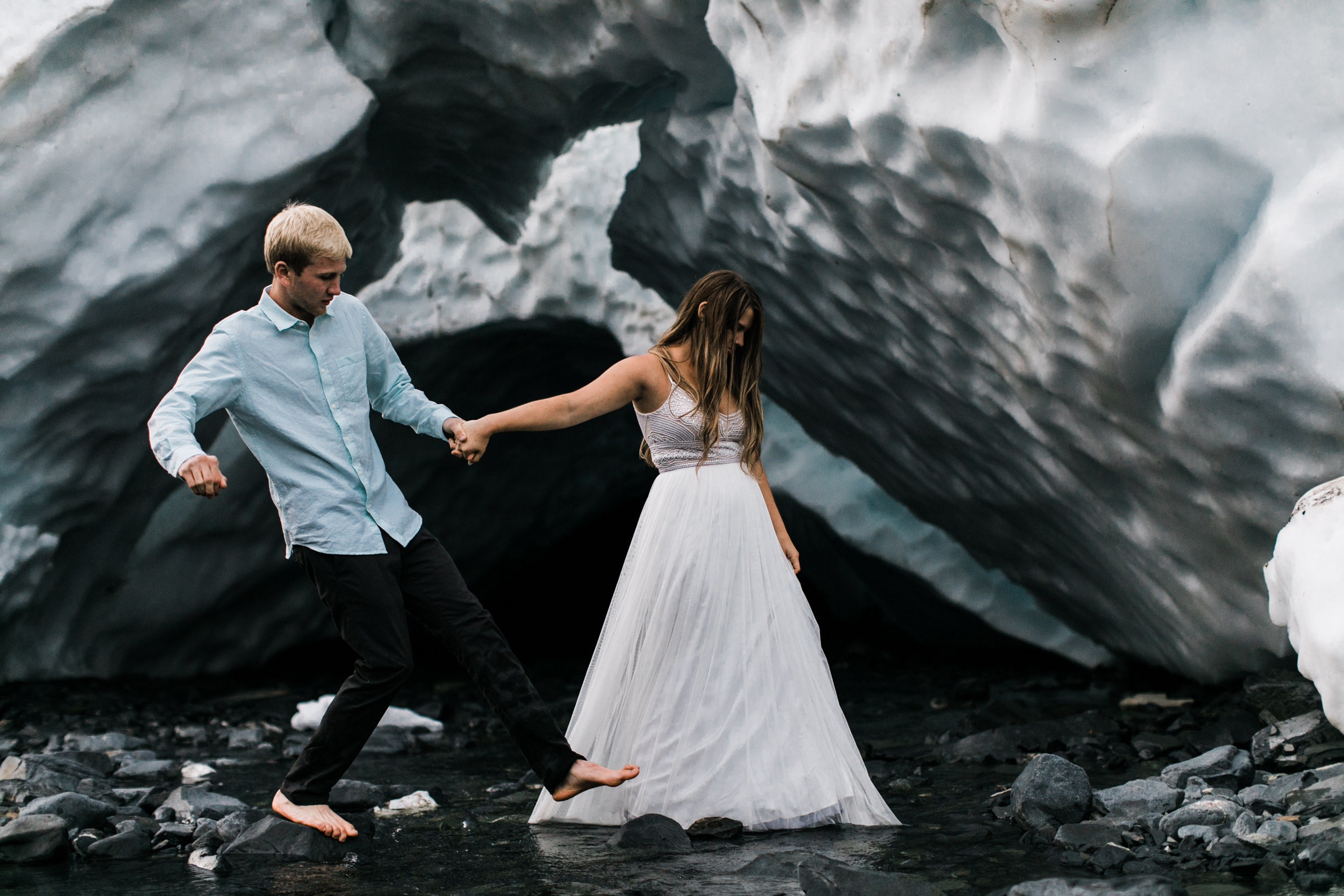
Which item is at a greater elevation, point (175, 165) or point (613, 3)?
point (613, 3)

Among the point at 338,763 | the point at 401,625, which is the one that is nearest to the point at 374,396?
the point at 401,625

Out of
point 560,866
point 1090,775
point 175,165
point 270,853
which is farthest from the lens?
point 175,165

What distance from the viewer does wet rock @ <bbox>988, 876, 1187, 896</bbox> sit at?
6.85 feet

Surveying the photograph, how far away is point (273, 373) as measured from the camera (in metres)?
2.91

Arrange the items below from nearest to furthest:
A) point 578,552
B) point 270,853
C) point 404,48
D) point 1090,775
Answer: point 270,853 < point 1090,775 < point 404,48 < point 578,552

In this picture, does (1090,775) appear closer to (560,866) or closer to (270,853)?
(560,866)

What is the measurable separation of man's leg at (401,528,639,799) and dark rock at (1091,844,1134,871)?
1107 mm

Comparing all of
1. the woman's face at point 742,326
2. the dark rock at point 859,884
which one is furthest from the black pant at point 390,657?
the woman's face at point 742,326

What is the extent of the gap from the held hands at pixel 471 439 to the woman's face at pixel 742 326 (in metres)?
0.76

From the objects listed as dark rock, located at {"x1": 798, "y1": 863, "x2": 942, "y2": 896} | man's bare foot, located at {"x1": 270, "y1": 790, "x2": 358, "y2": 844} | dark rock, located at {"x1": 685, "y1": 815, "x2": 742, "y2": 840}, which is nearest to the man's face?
man's bare foot, located at {"x1": 270, "y1": 790, "x2": 358, "y2": 844}

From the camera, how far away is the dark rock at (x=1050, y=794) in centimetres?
291

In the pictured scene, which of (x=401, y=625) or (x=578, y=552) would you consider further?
(x=578, y=552)

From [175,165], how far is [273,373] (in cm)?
273

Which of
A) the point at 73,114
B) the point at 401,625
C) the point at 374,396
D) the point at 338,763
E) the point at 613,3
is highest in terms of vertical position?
the point at 613,3
